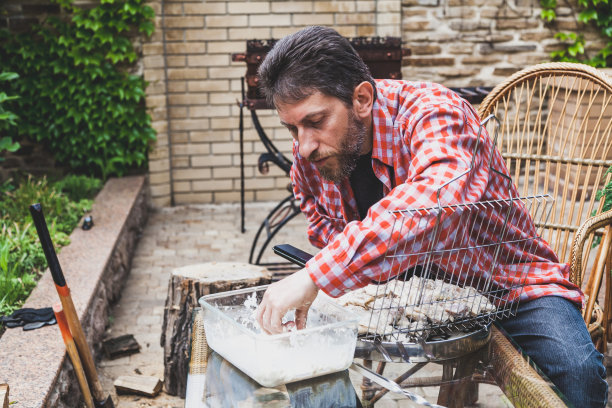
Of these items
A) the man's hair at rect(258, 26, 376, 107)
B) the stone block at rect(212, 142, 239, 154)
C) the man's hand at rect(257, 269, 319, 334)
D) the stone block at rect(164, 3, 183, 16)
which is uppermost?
the stone block at rect(164, 3, 183, 16)

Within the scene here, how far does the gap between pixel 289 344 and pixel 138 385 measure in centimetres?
175

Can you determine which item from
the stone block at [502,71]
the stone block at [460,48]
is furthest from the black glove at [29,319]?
the stone block at [502,71]

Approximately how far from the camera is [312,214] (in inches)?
82.6

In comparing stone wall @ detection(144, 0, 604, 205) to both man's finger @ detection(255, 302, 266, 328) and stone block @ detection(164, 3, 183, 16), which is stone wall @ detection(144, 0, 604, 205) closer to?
stone block @ detection(164, 3, 183, 16)

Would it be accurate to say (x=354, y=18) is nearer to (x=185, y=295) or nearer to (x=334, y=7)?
(x=334, y=7)

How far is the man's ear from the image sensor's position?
165 centimetres

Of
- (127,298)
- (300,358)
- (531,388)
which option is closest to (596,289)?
(531,388)

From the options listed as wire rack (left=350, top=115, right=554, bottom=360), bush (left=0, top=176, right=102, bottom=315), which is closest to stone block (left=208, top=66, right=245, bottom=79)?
bush (left=0, top=176, right=102, bottom=315)

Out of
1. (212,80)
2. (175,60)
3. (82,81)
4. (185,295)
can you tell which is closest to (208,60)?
(212,80)

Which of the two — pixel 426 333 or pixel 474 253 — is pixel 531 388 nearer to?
pixel 426 333

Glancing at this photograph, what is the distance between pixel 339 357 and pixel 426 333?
0.22 meters

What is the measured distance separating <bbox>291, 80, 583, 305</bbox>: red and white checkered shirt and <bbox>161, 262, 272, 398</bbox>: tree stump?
63 cm

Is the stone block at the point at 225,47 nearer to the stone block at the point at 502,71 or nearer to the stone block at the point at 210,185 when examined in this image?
the stone block at the point at 210,185

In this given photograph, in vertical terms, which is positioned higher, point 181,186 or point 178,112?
point 178,112
